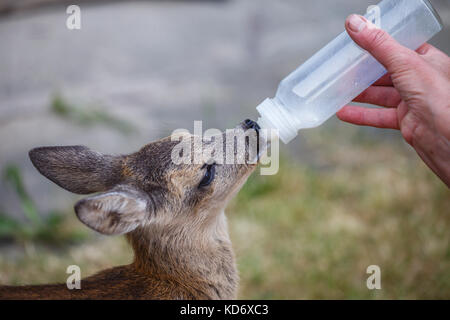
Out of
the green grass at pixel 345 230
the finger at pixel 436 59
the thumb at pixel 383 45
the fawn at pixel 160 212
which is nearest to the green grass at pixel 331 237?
the green grass at pixel 345 230

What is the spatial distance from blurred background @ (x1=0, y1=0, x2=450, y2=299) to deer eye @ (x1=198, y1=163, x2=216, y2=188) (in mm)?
1673

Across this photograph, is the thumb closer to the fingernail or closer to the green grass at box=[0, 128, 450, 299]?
the fingernail

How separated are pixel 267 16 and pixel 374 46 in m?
A: 5.28

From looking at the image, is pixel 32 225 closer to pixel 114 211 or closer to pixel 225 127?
pixel 225 127

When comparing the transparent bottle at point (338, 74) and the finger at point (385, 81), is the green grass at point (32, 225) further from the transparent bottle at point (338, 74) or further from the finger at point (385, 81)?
the finger at point (385, 81)

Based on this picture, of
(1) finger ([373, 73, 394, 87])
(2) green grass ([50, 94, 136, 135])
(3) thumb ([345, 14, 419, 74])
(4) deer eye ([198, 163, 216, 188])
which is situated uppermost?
(2) green grass ([50, 94, 136, 135])

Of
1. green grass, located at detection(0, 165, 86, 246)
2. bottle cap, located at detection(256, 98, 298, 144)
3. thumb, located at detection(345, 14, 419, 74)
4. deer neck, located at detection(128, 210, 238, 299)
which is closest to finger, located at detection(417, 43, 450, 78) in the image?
thumb, located at detection(345, 14, 419, 74)

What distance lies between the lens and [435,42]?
21.1 feet

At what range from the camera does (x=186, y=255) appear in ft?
10.1

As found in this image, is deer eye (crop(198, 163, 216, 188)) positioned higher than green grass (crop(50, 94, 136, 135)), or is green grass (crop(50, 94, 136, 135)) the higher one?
green grass (crop(50, 94, 136, 135))

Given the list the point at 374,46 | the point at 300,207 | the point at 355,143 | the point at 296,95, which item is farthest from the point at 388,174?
the point at 374,46

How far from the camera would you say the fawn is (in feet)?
9.55

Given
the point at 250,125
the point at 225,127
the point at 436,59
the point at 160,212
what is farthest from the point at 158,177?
the point at 225,127

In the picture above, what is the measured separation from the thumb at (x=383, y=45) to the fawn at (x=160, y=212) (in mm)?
812
